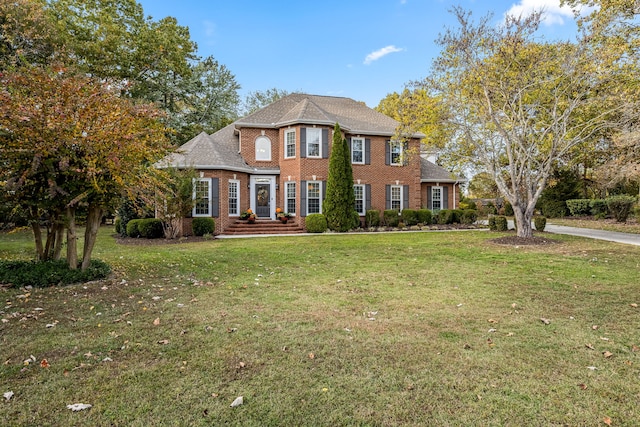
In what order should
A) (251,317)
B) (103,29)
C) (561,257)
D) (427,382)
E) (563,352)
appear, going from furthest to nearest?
(103,29)
(561,257)
(251,317)
(563,352)
(427,382)

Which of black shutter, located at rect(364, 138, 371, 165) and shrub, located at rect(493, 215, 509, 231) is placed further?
black shutter, located at rect(364, 138, 371, 165)

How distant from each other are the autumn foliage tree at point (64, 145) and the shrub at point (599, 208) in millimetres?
25488

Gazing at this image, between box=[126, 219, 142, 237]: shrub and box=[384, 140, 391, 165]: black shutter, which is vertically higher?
box=[384, 140, 391, 165]: black shutter

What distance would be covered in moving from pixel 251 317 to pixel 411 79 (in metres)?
11.3

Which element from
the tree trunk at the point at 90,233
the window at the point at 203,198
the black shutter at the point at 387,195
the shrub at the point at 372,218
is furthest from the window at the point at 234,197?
the tree trunk at the point at 90,233

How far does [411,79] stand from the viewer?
13078mm

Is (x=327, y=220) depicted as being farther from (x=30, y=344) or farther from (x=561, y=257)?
(x=30, y=344)

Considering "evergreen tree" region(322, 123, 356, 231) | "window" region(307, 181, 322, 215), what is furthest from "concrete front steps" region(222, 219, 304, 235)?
"evergreen tree" region(322, 123, 356, 231)

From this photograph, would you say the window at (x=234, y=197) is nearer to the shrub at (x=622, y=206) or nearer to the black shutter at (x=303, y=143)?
the black shutter at (x=303, y=143)

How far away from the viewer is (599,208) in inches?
876

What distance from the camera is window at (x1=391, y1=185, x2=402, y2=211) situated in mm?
20109

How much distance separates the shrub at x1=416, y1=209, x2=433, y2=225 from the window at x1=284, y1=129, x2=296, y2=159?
7524 millimetres

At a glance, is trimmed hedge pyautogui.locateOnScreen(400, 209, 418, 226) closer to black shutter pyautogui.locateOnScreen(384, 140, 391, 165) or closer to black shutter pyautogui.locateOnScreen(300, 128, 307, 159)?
black shutter pyautogui.locateOnScreen(384, 140, 391, 165)

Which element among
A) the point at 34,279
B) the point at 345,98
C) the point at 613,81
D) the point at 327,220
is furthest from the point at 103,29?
the point at 613,81
